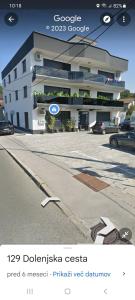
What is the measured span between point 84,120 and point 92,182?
1642 cm

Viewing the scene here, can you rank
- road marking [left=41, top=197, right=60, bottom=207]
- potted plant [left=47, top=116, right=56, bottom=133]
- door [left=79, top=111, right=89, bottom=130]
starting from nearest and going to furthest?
road marking [left=41, top=197, right=60, bottom=207] < potted plant [left=47, top=116, right=56, bottom=133] < door [left=79, top=111, right=89, bottom=130]

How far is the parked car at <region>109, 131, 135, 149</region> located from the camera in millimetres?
9448

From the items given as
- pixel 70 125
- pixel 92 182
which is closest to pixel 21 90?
pixel 70 125

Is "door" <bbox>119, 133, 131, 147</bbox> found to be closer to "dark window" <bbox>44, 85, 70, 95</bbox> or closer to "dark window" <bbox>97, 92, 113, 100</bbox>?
"dark window" <bbox>44, 85, 70, 95</bbox>

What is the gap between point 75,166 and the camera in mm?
6582

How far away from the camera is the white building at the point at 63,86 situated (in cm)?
1578

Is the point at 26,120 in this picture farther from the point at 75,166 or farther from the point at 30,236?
the point at 30,236

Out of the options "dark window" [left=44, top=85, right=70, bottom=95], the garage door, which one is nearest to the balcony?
"dark window" [left=44, top=85, right=70, bottom=95]

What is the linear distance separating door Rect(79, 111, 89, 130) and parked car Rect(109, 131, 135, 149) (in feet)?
33.0

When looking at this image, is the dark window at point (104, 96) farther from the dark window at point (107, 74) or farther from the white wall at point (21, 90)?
the white wall at point (21, 90)

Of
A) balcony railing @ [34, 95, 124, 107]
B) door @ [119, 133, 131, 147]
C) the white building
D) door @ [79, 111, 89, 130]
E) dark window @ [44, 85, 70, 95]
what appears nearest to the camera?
door @ [119, 133, 131, 147]

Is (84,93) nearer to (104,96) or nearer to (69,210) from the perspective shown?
(104,96)
